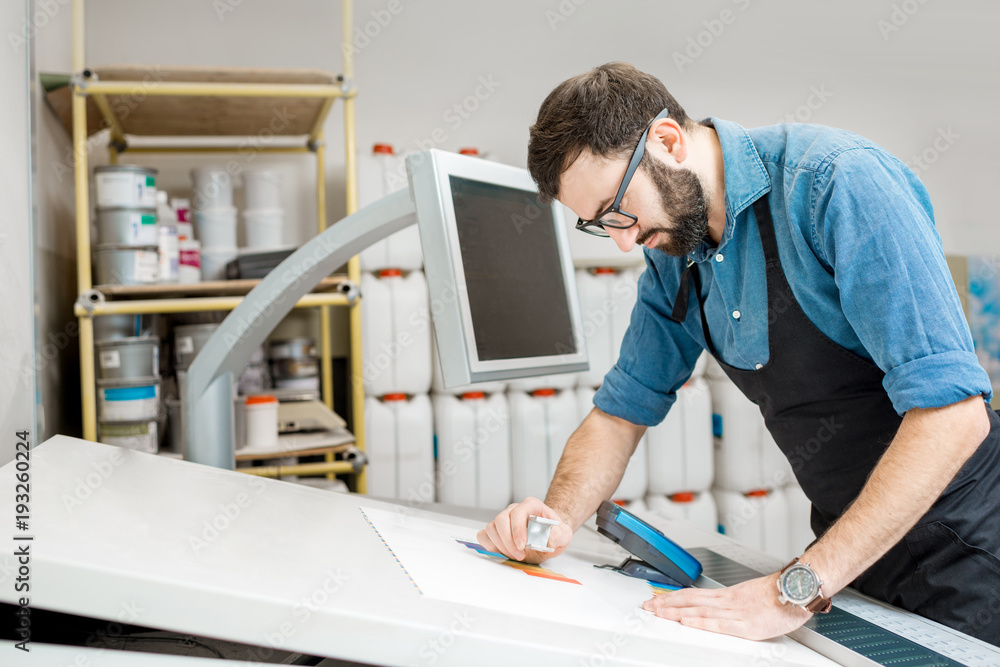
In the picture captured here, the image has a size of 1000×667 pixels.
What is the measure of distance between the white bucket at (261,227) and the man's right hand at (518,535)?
1691 mm

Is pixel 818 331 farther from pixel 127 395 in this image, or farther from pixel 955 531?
pixel 127 395

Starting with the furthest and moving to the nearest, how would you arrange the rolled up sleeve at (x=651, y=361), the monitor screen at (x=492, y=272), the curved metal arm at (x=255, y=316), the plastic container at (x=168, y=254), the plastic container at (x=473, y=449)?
the plastic container at (x=473, y=449), the plastic container at (x=168, y=254), the rolled up sleeve at (x=651, y=361), the curved metal arm at (x=255, y=316), the monitor screen at (x=492, y=272)

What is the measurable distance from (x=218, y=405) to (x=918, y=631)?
1.10m

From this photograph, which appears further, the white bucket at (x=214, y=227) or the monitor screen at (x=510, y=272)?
the white bucket at (x=214, y=227)

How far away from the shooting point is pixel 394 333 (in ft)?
8.41

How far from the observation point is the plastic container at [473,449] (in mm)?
2613

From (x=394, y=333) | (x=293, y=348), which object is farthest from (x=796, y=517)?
(x=293, y=348)

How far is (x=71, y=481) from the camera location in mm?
888

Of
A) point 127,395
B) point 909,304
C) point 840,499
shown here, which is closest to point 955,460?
point 909,304

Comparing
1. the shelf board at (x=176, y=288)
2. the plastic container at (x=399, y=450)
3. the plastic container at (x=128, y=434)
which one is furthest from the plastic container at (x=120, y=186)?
the plastic container at (x=399, y=450)

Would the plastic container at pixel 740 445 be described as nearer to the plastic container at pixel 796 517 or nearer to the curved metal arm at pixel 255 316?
the plastic container at pixel 796 517

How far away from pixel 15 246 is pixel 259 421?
0.93 meters

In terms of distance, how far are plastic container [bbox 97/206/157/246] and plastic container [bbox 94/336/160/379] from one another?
0.28 metres

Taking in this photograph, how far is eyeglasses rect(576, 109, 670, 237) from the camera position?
1.06 meters
